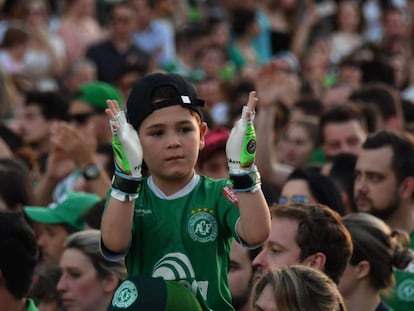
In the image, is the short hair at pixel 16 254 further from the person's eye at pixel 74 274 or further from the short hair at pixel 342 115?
the short hair at pixel 342 115

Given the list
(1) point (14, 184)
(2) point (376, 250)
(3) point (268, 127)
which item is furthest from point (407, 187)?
(1) point (14, 184)

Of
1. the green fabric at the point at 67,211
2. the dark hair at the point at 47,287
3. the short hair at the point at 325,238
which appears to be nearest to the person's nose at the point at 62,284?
the dark hair at the point at 47,287

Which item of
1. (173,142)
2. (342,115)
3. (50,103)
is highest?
(50,103)

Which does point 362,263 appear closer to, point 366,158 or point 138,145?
point 366,158

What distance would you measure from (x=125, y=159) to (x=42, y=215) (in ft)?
10.7

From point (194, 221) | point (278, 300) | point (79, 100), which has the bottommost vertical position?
point (278, 300)

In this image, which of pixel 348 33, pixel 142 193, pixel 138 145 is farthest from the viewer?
pixel 348 33

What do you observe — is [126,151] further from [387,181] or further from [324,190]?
[387,181]

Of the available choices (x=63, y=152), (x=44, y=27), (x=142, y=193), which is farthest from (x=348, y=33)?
(x=142, y=193)

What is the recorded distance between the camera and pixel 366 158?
812cm

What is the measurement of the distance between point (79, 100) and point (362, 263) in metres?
5.21

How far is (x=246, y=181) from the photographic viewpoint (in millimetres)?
4824

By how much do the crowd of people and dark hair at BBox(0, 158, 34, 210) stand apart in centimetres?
1

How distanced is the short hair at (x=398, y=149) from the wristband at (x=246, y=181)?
3.42m
